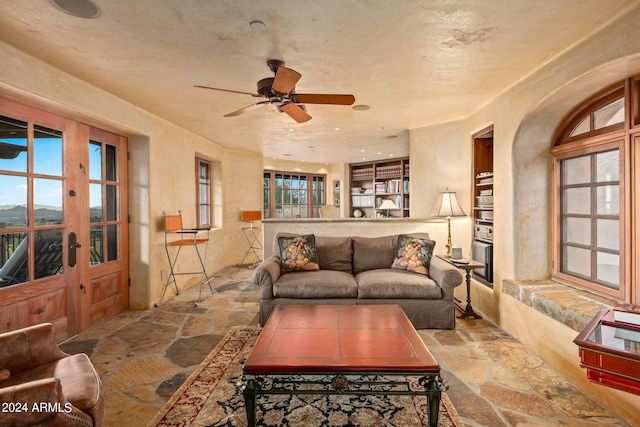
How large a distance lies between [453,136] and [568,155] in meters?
1.68

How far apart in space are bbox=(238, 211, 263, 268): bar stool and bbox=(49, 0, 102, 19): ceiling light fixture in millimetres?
4834

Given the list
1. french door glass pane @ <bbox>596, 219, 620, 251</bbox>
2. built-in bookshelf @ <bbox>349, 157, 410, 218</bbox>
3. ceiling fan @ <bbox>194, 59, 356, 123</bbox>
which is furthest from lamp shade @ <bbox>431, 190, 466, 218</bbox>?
built-in bookshelf @ <bbox>349, 157, 410, 218</bbox>

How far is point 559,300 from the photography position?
8.15 feet

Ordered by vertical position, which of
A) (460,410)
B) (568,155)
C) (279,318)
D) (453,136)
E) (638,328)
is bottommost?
(460,410)

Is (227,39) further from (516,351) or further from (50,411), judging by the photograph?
(516,351)

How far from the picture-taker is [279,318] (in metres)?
2.49

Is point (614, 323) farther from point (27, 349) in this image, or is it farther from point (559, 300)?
point (27, 349)

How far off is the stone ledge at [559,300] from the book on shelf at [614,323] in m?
0.70

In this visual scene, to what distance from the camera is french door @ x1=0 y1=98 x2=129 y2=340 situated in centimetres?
264

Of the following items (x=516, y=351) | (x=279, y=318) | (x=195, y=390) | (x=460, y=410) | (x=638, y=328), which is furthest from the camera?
(x=516, y=351)

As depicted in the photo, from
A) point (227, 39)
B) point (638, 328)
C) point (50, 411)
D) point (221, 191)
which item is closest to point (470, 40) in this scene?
point (227, 39)

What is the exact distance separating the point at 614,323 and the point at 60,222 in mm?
4212

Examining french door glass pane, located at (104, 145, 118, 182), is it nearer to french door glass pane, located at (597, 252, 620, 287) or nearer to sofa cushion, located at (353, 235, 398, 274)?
sofa cushion, located at (353, 235, 398, 274)

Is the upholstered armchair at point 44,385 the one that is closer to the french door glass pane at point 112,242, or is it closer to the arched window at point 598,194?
the french door glass pane at point 112,242
